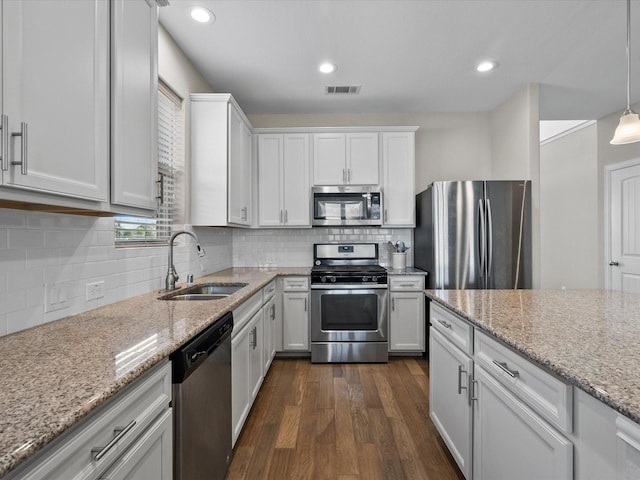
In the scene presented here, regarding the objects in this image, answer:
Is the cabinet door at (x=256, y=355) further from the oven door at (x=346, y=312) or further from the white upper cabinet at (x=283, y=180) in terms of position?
the white upper cabinet at (x=283, y=180)

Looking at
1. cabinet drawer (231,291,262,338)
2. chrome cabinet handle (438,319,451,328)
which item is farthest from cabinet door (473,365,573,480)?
cabinet drawer (231,291,262,338)

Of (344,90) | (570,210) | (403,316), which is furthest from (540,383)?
(570,210)

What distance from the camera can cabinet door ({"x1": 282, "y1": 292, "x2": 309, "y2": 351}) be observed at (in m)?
3.35

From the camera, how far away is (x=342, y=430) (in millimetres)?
2137

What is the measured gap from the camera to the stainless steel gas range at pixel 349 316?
3.27 metres

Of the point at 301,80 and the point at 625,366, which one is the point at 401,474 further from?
the point at 301,80

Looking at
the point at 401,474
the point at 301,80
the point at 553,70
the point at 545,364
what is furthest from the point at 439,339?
the point at 553,70

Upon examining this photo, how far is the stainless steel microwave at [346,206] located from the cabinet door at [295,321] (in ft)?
2.85

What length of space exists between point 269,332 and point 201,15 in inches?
99.8

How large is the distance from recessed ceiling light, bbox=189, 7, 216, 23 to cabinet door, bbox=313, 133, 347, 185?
163cm

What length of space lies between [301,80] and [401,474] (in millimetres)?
3258

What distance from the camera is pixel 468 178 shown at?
4.05 metres

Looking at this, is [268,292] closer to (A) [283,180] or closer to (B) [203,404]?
(A) [283,180]

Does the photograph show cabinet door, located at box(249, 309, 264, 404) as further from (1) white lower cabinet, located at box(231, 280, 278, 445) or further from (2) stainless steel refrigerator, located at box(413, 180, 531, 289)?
(2) stainless steel refrigerator, located at box(413, 180, 531, 289)
